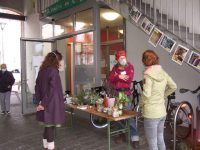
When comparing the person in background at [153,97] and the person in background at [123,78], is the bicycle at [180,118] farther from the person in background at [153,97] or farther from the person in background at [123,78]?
the person in background at [153,97]

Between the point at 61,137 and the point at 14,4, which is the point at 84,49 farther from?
the point at 14,4

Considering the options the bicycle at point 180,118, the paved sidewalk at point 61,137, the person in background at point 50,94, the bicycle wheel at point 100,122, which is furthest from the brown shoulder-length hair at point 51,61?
the bicycle wheel at point 100,122

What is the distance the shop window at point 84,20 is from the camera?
654 centimetres

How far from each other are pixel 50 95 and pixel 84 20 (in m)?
3.54

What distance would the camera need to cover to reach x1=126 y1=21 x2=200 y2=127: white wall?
205 inches

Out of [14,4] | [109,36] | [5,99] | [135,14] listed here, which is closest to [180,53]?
[135,14]

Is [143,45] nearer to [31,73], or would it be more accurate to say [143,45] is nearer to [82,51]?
[82,51]

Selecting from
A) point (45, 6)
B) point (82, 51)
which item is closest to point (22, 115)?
point (82, 51)

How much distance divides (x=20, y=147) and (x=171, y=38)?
3.08m

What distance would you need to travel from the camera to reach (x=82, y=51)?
691 cm

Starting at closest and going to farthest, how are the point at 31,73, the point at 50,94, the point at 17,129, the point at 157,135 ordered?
the point at 157,135 < the point at 50,94 < the point at 17,129 < the point at 31,73

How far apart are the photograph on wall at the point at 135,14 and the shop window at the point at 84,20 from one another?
→ 2011 mm

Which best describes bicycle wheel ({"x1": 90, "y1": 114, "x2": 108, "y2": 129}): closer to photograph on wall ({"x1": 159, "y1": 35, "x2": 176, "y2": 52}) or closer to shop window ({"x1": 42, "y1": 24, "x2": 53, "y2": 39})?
photograph on wall ({"x1": 159, "y1": 35, "x2": 176, "y2": 52})

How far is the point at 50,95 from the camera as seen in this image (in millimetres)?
3668
